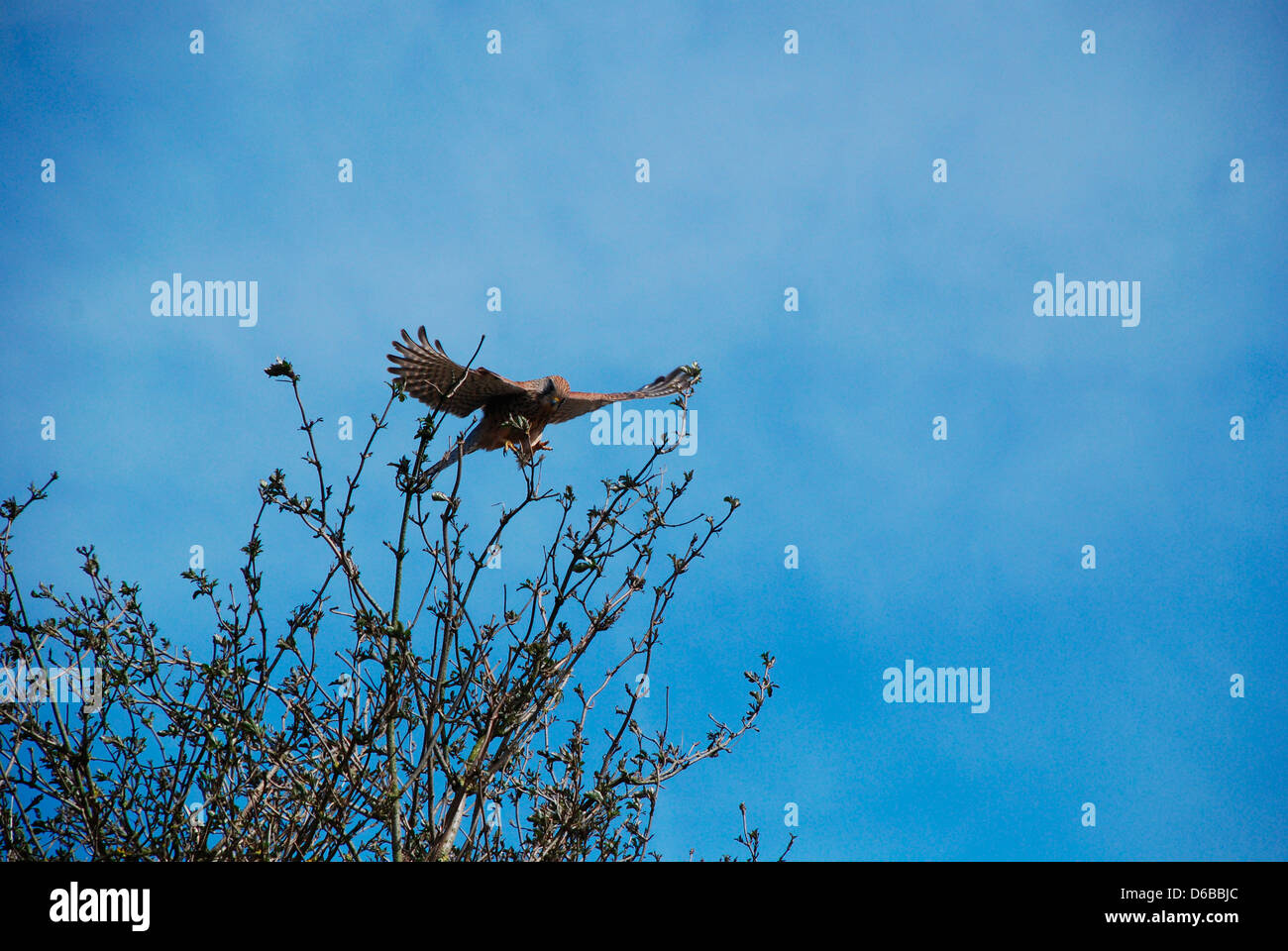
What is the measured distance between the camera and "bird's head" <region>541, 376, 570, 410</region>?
5.32m

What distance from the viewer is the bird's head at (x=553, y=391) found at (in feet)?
17.5

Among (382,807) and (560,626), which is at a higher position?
(560,626)

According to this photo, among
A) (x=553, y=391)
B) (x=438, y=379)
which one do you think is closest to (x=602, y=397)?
(x=553, y=391)

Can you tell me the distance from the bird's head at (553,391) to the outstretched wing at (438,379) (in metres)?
0.11

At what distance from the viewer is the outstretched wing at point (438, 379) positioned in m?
5.26

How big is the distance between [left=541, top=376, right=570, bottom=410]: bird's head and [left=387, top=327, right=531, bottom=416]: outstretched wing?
111mm

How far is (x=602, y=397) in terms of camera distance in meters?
5.65

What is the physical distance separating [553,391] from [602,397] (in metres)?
0.41

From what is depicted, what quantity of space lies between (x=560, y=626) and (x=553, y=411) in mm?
2868

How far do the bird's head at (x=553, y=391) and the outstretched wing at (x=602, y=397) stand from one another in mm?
69
